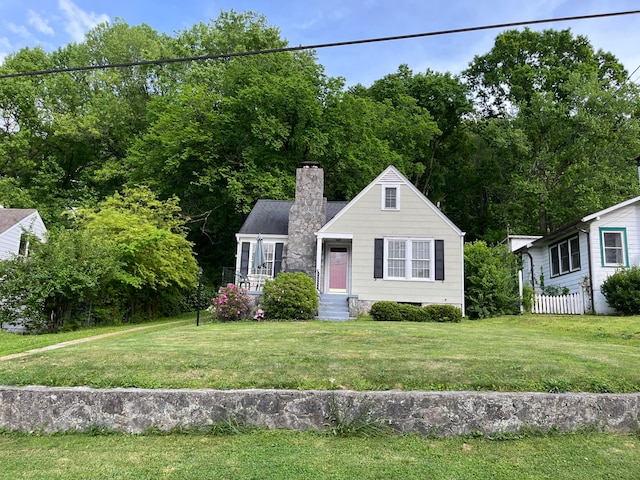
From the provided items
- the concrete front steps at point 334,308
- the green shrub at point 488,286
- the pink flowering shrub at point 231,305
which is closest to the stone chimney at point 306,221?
the concrete front steps at point 334,308

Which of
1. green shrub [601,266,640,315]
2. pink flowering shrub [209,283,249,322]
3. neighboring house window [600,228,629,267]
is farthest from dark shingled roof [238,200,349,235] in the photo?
green shrub [601,266,640,315]

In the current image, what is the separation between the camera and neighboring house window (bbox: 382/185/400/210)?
→ 666 inches

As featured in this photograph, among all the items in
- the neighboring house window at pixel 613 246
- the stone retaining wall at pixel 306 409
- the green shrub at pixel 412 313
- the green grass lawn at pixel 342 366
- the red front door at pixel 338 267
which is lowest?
the stone retaining wall at pixel 306 409

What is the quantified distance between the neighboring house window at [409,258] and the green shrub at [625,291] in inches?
229

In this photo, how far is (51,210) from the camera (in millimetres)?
27594

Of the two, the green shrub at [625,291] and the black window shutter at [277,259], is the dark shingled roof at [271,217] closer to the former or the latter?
the black window shutter at [277,259]

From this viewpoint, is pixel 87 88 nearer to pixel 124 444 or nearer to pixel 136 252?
pixel 136 252

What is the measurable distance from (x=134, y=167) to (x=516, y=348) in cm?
2528

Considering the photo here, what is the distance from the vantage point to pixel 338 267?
17.9 m

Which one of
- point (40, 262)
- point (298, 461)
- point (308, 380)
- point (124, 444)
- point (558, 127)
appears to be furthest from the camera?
point (558, 127)

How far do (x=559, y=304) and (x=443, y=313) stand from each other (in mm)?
4779

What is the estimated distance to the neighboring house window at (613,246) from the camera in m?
16.2

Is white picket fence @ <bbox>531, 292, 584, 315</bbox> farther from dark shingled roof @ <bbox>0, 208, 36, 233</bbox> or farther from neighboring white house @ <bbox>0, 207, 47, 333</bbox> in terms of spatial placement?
dark shingled roof @ <bbox>0, 208, 36, 233</bbox>

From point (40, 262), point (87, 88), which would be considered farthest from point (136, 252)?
point (87, 88)
